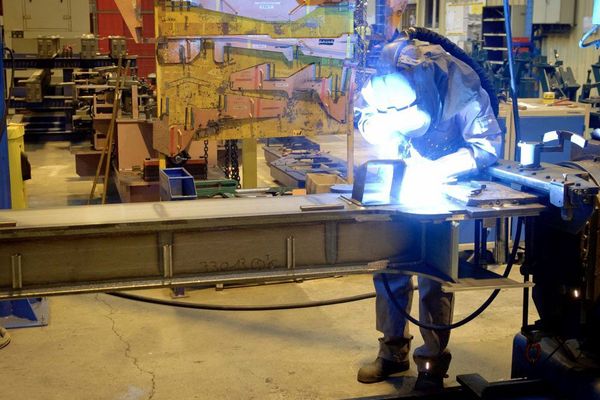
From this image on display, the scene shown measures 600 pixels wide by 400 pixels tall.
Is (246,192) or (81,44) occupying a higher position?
(81,44)

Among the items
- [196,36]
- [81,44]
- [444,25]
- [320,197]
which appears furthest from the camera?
[444,25]

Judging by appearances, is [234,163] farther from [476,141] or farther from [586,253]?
[586,253]

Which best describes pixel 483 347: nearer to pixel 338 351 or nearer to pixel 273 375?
pixel 338 351

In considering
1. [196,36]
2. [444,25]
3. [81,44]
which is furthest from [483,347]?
[444,25]

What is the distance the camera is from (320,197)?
3.65 meters

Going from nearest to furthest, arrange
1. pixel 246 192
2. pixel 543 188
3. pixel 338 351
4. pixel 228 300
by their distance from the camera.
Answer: pixel 543 188, pixel 338 351, pixel 228 300, pixel 246 192

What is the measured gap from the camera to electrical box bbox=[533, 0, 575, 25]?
13.1 meters

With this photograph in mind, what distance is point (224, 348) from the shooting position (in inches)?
188

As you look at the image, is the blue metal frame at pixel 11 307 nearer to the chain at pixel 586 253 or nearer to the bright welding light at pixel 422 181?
the bright welding light at pixel 422 181

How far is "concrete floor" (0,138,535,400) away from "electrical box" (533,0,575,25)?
8629 mm

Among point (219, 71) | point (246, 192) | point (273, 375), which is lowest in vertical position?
point (273, 375)

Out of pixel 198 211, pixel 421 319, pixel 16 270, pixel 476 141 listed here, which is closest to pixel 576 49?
pixel 476 141

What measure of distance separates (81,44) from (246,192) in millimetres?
6500

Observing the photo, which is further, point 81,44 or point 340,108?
point 81,44
